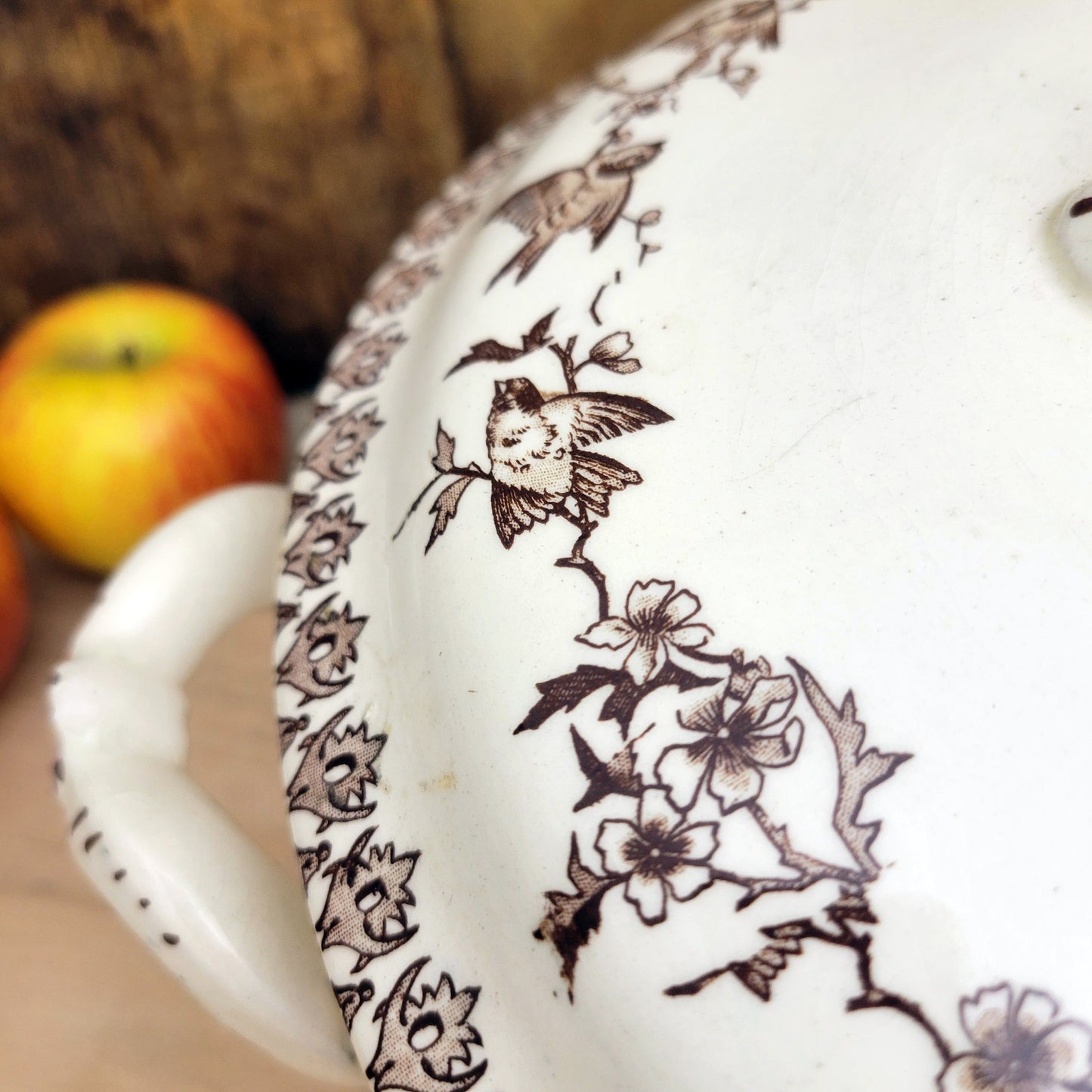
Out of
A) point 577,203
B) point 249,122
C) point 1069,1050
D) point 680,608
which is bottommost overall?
point 1069,1050

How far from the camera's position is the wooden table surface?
45 cm

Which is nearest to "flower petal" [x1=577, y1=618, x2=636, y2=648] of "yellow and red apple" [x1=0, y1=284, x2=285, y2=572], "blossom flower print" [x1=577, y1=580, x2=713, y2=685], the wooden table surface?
"blossom flower print" [x1=577, y1=580, x2=713, y2=685]

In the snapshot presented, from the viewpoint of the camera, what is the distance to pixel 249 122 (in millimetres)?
572

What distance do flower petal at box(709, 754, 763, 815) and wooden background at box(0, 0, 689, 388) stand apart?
0.48 m

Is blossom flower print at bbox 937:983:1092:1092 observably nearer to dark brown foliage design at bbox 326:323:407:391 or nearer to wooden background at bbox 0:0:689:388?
dark brown foliage design at bbox 326:323:407:391

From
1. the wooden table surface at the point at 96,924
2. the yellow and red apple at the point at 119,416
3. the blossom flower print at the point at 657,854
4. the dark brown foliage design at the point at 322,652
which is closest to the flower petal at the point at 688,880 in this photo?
the blossom flower print at the point at 657,854

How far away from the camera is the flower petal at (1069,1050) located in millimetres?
183

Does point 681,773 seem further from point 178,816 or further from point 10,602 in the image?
point 10,602

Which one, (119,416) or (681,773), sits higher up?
(119,416)

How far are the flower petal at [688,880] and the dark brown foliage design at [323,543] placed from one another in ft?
0.45

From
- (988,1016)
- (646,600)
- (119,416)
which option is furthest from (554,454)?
(119,416)

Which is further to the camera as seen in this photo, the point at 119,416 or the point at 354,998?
the point at 119,416

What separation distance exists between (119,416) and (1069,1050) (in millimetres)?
524

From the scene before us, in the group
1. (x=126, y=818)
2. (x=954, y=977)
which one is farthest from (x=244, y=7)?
(x=954, y=977)
